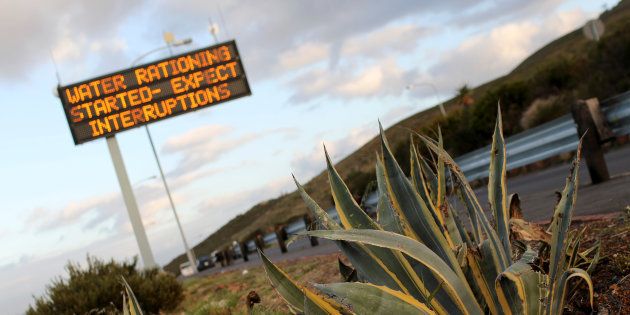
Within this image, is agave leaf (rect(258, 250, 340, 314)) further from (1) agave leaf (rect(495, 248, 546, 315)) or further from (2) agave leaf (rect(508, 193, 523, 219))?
(2) agave leaf (rect(508, 193, 523, 219))

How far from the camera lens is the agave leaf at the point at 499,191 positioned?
3180 millimetres

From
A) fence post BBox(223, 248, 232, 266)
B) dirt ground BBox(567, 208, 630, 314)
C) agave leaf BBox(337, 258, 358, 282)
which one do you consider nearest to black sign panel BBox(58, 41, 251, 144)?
fence post BBox(223, 248, 232, 266)

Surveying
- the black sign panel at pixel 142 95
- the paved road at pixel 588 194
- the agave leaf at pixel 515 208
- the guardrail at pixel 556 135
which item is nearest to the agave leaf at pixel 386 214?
the agave leaf at pixel 515 208

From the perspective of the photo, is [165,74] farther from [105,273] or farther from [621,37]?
[621,37]

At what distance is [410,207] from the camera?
2.98 meters

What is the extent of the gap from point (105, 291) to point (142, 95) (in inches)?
Answer: 368

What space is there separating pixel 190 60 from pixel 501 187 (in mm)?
18269

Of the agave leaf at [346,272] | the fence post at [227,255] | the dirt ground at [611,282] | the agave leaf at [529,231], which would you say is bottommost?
the fence post at [227,255]

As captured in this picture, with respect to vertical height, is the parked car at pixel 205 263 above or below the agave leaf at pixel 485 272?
below

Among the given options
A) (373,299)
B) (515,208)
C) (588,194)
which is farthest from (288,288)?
(588,194)

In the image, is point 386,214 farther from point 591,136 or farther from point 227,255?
point 227,255

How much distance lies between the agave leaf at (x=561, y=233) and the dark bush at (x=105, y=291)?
9536 mm

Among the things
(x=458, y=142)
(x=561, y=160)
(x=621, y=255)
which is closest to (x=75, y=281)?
(x=621, y=255)

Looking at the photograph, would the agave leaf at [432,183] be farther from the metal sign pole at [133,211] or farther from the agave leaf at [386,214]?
the metal sign pole at [133,211]
